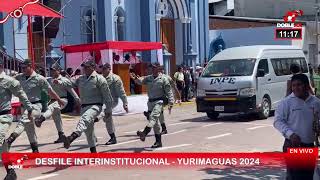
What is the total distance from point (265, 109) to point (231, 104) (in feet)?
3.99

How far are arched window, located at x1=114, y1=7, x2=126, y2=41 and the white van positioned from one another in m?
8.20

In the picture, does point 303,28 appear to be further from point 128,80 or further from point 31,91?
point 31,91

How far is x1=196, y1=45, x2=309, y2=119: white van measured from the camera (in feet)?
53.1

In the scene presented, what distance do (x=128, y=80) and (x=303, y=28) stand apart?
2112 cm

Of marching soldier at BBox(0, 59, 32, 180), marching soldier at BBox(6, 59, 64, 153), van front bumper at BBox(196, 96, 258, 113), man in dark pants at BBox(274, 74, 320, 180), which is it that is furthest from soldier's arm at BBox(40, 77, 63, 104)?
van front bumper at BBox(196, 96, 258, 113)

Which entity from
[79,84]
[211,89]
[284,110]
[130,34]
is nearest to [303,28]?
[130,34]

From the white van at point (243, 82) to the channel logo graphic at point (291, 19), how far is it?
63.4ft

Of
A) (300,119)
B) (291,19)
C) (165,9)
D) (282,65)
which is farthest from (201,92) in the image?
(291,19)

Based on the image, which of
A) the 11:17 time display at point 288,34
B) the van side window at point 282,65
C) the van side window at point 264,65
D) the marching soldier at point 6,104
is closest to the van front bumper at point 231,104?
the van side window at point 264,65

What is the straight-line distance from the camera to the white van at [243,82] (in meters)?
16.2

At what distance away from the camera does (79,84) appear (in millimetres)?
10211

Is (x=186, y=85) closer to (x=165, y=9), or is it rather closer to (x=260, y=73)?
(x=165, y=9)

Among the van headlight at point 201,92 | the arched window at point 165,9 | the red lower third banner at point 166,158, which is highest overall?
the arched window at point 165,9

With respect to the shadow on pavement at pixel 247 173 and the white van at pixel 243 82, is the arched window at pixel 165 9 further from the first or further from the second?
the shadow on pavement at pixel 247 173
